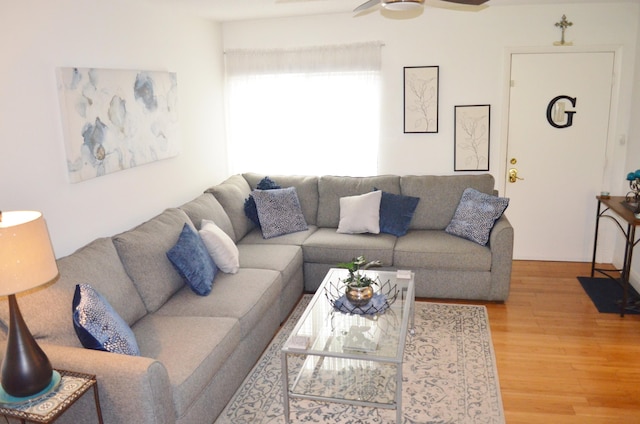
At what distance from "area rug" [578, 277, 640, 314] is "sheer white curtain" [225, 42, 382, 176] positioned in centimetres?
226

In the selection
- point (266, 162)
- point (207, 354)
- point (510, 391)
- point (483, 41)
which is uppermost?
point (483, 41)

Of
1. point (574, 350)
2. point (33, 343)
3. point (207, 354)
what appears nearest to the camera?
point (33, 343)

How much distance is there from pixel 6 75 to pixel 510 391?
3315 millimetres

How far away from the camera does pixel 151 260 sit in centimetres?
334

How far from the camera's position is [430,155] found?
5367 millimetres

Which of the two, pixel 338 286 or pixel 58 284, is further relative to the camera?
pixel 338 286

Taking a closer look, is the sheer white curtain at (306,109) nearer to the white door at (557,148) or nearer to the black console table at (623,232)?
the white door at (557,148)

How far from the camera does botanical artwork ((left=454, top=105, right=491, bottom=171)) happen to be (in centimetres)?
518

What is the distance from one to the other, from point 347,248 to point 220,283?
Answer: 124 centimetres

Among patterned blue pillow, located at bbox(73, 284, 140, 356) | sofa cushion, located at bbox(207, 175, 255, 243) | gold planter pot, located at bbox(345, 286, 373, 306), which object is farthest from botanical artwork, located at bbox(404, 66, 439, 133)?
patterned blue pillow, located at bbox(73, 284, 140, 356)

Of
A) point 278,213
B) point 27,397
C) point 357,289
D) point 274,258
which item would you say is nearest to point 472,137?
point 278,213

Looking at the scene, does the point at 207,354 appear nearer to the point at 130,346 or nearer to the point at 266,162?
the point at 130,346

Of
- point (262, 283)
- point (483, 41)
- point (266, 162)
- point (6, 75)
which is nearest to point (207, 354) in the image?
point (262, 283)

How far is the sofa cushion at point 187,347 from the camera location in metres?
2.57
